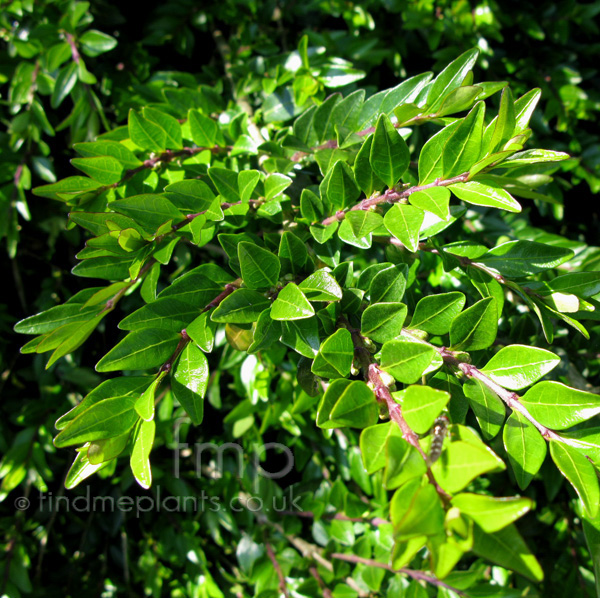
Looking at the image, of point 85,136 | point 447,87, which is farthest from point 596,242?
point 85,136

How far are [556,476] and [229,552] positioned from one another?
40.3 inches

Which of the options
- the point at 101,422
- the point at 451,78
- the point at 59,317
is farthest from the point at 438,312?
the point at 59,317

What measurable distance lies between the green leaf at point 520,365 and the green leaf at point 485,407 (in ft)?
0.07

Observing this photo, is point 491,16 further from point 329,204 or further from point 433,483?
point 433,483

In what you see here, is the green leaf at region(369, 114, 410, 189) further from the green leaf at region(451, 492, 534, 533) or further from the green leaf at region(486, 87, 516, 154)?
the green leaf at region(451, 492, 534, 533)

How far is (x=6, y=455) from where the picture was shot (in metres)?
1.36

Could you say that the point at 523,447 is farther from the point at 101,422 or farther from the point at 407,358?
the point at 101,422

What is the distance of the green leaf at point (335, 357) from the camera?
0.59 m

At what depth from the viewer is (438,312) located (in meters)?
0.68

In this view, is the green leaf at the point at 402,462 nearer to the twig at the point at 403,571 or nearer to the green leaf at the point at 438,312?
the green leaf at the point at 438,312

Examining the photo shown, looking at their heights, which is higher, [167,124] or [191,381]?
[167,124]

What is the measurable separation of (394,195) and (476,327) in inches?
8.5

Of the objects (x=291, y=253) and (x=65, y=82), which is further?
(x=65, y=82)

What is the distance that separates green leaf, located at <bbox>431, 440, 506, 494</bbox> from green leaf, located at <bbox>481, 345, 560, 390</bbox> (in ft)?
0.61
